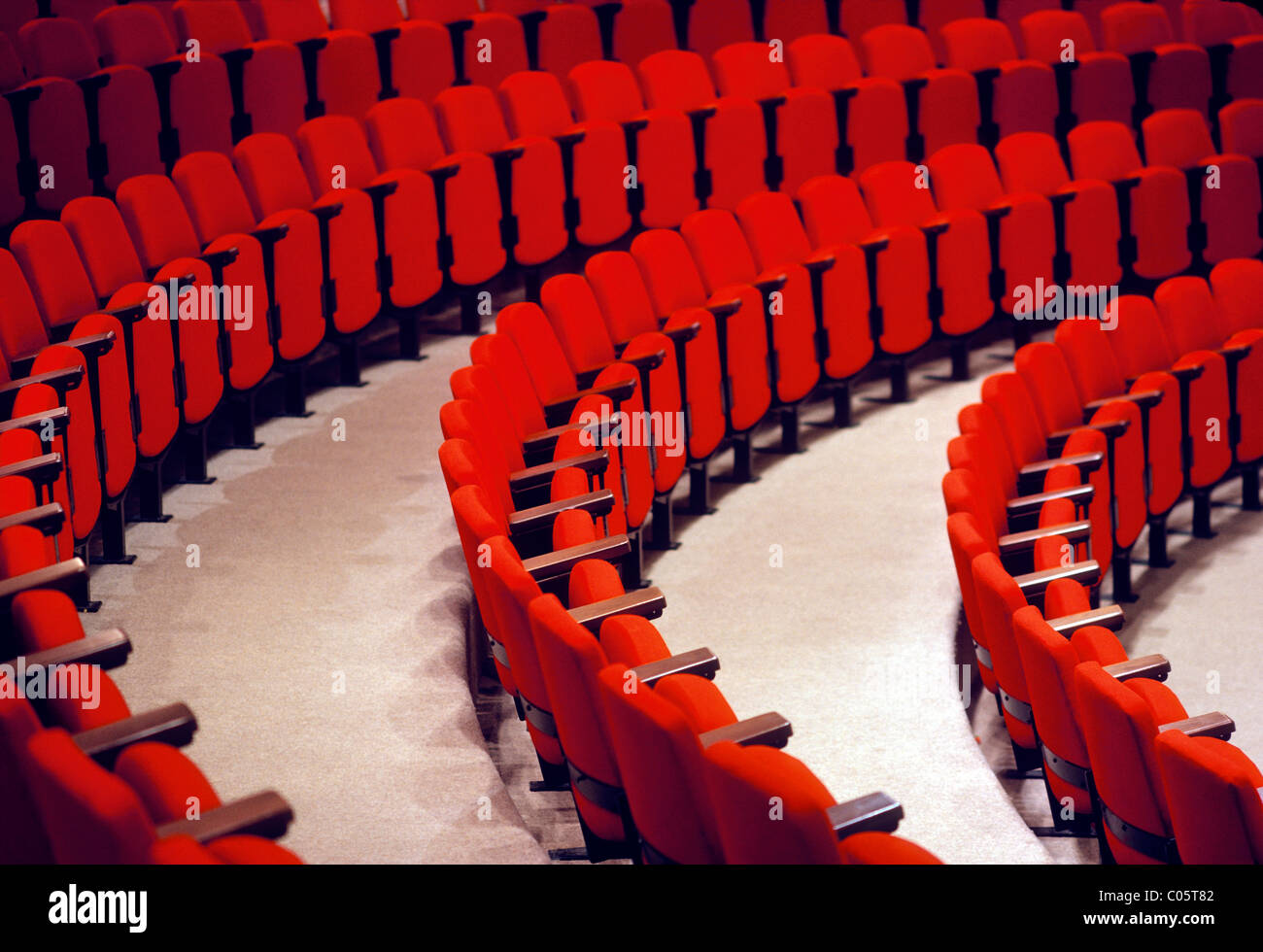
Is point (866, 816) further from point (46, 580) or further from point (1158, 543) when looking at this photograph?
point (1158, 543)

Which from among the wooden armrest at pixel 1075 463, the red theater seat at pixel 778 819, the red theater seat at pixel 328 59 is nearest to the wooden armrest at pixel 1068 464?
the wooden armrest at pixel 1075 463

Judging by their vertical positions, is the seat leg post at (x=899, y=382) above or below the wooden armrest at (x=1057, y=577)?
above

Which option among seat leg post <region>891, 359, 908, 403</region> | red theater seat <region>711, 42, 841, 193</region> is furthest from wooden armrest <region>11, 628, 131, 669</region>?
red theater seat <region>711, 42, 841, 193</region>

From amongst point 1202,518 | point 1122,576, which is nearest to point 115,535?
point 1122,576

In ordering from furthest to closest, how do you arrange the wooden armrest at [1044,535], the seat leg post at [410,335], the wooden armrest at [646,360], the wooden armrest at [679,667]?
the seat leg post at [410,335], the wooden armrest at [646,360], the wooden armrest at [1044,535], the wooden armrest at [679,667]

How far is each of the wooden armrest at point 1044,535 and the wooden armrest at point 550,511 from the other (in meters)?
0.20

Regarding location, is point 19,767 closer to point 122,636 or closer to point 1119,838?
point 122,636

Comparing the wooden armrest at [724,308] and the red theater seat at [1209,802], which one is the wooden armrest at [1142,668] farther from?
the wooden armrest at [724,308]

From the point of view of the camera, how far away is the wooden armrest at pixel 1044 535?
0.66m

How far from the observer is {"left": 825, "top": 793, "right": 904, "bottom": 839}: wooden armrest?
0.40m

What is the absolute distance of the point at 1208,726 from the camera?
20.1 inches

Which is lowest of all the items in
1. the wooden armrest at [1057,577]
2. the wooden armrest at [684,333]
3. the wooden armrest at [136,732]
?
the wooden armrest at [1057,577]

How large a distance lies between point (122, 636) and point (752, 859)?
0.66 ft

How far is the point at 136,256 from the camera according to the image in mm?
780
